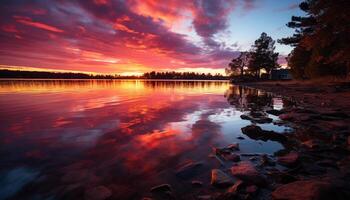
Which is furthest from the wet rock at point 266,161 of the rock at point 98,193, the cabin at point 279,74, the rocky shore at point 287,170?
the cabin at point 279,74

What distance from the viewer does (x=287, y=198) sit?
145 inches

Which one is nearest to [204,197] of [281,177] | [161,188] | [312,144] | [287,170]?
[161,188]

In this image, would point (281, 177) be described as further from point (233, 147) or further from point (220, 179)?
point (233, 147)

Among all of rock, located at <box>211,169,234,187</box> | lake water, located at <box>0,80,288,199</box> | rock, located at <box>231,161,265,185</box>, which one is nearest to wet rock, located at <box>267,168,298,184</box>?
rock, located at <box>231,161,265,185</box>

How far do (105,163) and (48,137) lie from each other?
4.42 metres

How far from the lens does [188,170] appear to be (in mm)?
5594

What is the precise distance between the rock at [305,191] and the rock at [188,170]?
214 centimetres

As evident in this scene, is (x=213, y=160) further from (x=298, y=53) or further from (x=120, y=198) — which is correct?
(x=298, y=53)

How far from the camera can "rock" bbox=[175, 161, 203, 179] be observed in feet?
17.5

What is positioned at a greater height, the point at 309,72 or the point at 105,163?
the point at 309,72

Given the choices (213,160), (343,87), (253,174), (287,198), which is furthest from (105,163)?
(343,87)

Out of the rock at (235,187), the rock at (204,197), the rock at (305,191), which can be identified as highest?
the rock at (305,191)

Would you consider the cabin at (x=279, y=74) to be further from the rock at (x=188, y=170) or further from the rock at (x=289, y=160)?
the rock at (x=188, y=170)

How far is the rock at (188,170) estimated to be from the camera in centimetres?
533
